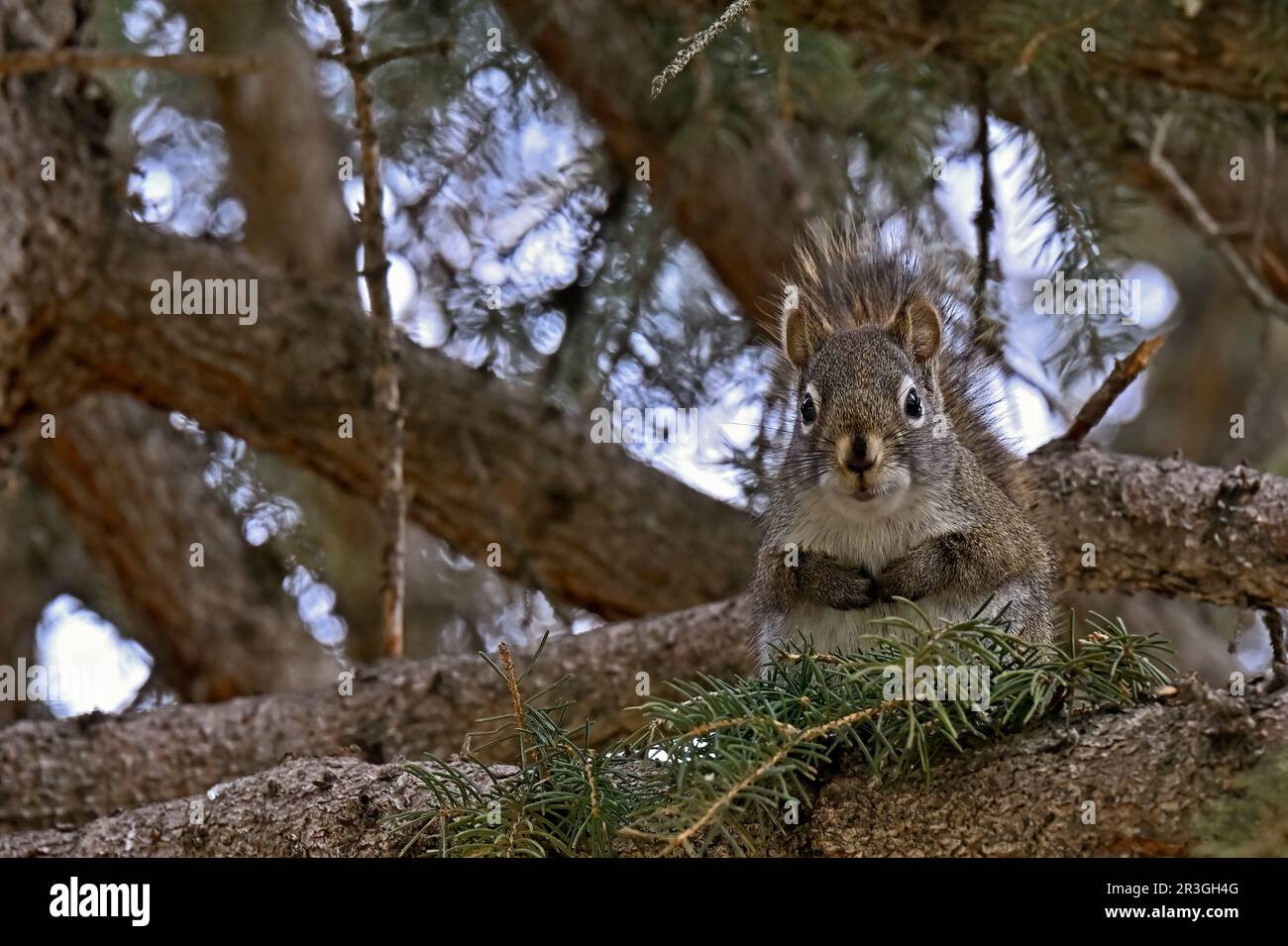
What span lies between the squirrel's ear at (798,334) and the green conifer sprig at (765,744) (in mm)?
912

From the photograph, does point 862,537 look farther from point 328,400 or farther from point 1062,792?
point 328,400

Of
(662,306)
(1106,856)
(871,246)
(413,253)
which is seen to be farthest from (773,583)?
(413,253)

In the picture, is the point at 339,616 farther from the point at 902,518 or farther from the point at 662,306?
the point at 902,518

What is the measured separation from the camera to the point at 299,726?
272 centimetres

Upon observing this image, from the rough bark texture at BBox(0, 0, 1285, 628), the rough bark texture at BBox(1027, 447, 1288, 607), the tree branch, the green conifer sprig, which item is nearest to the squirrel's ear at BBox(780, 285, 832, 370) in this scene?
the rough bark texture at BBox(1027, 447, 1288, 607)

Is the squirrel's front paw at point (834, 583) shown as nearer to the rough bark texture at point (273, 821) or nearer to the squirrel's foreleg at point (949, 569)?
the squirrel's foreleg at point (949, 569)

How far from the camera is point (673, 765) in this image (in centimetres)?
146

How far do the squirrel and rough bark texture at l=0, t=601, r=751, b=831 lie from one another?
513mm

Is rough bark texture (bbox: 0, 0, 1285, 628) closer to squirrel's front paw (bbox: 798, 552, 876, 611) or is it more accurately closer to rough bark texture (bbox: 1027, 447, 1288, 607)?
rough bark texture (bbox: 1027, 447, 1288, 607)

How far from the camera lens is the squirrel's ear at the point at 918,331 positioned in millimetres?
2295

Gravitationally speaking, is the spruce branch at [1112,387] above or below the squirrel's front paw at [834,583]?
above

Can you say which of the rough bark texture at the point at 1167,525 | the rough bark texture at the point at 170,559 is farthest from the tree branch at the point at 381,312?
the rough bark texture at the point at 170,559

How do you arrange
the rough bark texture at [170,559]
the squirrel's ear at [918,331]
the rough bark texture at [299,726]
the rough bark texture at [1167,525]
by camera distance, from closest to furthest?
the squirrel's ear at [918,331], the rough bark texture at [1167,525], the rough bark texture at [299,726], the rough bark texture at [170,559]

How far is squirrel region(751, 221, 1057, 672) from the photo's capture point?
206 centimetres
